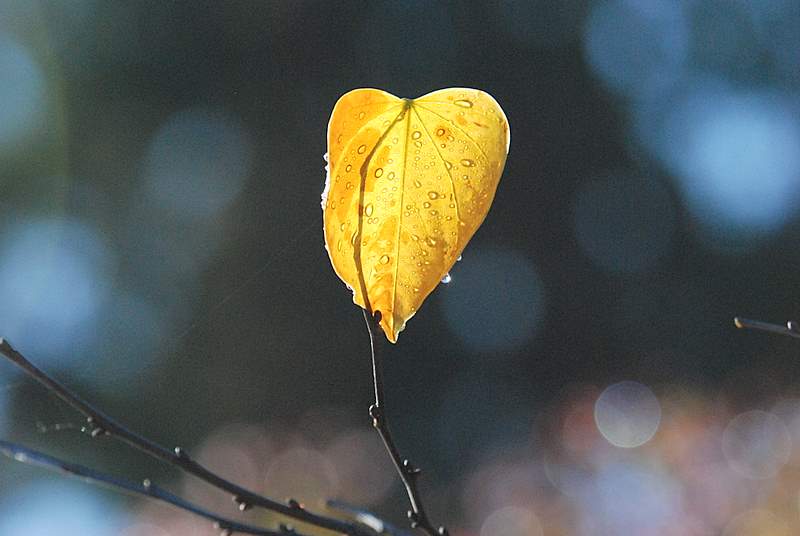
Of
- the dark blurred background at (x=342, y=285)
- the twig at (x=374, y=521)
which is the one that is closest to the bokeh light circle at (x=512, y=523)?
the dark blurred background at (x=342, y=285)

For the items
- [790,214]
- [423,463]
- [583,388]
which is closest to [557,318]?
[583,388]

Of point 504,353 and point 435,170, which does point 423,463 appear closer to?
point 504,353

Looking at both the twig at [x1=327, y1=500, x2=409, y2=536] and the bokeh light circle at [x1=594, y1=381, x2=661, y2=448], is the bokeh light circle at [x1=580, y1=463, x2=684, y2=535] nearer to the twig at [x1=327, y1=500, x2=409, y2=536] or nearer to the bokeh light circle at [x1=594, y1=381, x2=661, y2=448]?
the bokeh light circle at [x1=594, y1=381, x2=661, y2=448]

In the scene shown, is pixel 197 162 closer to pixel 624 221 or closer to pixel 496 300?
pixel 496 300

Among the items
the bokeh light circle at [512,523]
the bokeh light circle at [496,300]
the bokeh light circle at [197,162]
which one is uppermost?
the bokeh light circle at [197,162]

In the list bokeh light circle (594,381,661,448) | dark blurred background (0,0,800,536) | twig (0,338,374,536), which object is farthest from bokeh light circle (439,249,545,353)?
twig (0,338,374,536)

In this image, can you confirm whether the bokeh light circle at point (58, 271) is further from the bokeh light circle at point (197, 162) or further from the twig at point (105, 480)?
the twig at point (105, 480)
